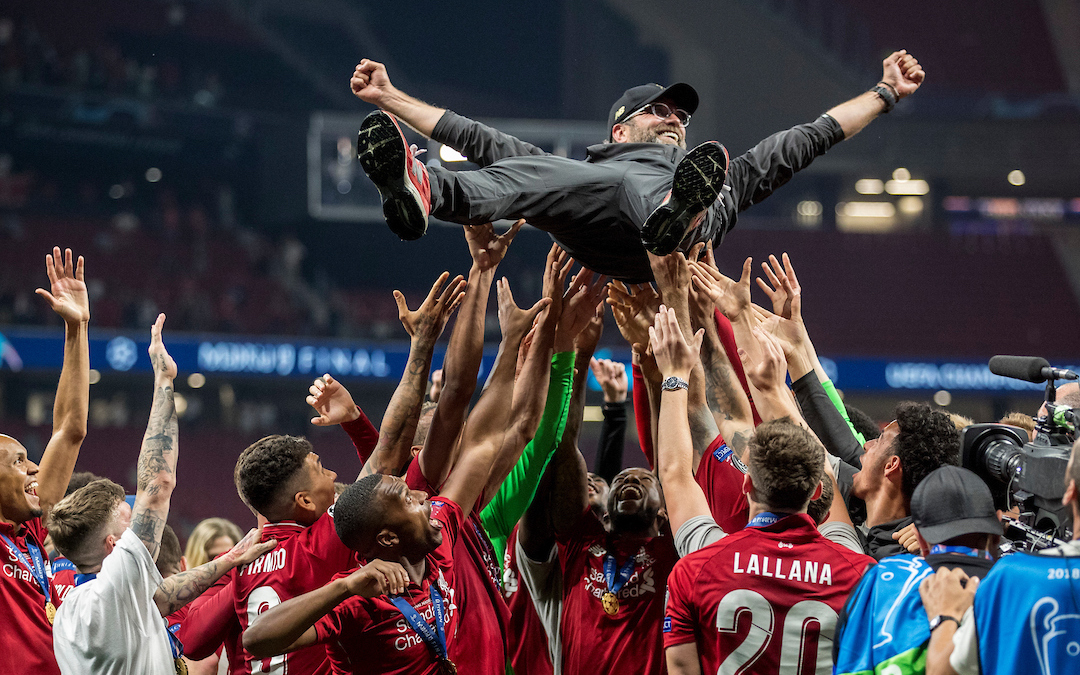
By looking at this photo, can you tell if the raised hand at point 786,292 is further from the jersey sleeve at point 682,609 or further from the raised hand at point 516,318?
the jersey sleeve at point 682,609

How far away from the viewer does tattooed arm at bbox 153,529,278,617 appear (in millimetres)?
3002

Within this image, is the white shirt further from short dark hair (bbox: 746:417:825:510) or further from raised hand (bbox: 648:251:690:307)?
raised hand (bbox: 648:251:690:307)

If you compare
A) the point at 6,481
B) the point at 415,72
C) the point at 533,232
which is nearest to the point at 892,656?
the point at 6,481

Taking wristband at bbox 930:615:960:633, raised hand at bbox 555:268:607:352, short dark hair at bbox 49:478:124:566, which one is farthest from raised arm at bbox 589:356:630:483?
wristband at bbox 930:615:960:633

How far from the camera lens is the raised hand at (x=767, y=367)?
3211mm

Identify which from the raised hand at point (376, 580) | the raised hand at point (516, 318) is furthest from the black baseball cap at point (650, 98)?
the raised hand at point (376, 580)

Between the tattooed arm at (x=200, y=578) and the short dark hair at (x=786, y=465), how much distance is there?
1.48 meters

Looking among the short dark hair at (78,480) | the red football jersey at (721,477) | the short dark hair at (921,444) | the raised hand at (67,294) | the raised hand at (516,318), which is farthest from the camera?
the short dark hair at (78,480)

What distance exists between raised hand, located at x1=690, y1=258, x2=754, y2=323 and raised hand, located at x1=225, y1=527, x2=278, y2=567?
5.69 ft

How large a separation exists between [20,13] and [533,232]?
1060cm

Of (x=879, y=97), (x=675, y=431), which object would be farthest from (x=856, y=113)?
(x=675, y=431)

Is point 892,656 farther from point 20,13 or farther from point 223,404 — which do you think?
point 20,13

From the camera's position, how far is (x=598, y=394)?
59.7 ft

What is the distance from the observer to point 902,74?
4.32 m
